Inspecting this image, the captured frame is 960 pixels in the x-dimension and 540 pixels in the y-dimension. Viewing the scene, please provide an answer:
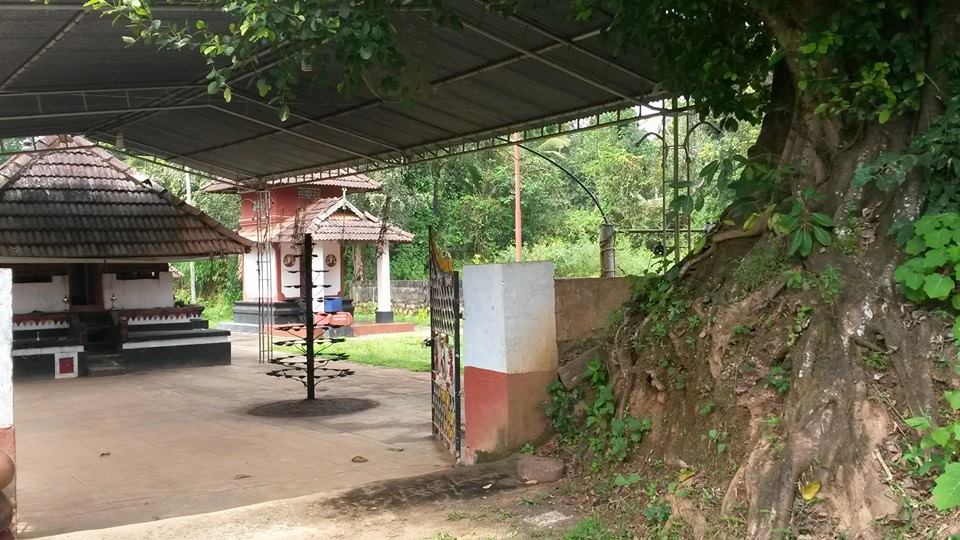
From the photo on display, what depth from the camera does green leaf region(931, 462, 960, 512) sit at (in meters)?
3.27

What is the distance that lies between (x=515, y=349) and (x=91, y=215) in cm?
1187

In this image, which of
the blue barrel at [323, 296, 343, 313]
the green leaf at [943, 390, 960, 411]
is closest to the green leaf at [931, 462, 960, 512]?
the green leaf at [943, 390, 960, 411]

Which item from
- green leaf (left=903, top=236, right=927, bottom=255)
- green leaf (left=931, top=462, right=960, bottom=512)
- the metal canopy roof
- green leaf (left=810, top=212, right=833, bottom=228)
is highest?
the metal canopy roof

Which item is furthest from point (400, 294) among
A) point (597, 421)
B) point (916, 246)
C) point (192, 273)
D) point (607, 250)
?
point (916, 246)

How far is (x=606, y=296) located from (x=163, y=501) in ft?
12.7

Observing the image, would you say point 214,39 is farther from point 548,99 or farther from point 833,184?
point 548,99

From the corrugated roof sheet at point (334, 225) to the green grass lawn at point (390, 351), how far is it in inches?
121

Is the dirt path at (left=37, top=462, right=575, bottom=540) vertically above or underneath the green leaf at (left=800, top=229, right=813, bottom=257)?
underneath

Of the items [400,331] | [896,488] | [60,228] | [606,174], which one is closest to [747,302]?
[896,488]

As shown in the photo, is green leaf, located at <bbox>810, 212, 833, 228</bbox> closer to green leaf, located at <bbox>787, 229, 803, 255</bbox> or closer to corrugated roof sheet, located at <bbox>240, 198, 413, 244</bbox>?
green leaf, located at <bbox>787, 229, 803, 255</bbox>

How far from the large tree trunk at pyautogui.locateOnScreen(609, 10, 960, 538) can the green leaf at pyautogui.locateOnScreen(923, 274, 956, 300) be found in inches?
7.9

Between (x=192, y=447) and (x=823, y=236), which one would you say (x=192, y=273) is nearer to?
(x=192, y=447)

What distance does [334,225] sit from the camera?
23250 mm

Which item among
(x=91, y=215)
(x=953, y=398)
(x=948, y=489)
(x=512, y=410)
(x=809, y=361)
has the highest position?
(x=91, y=215)
